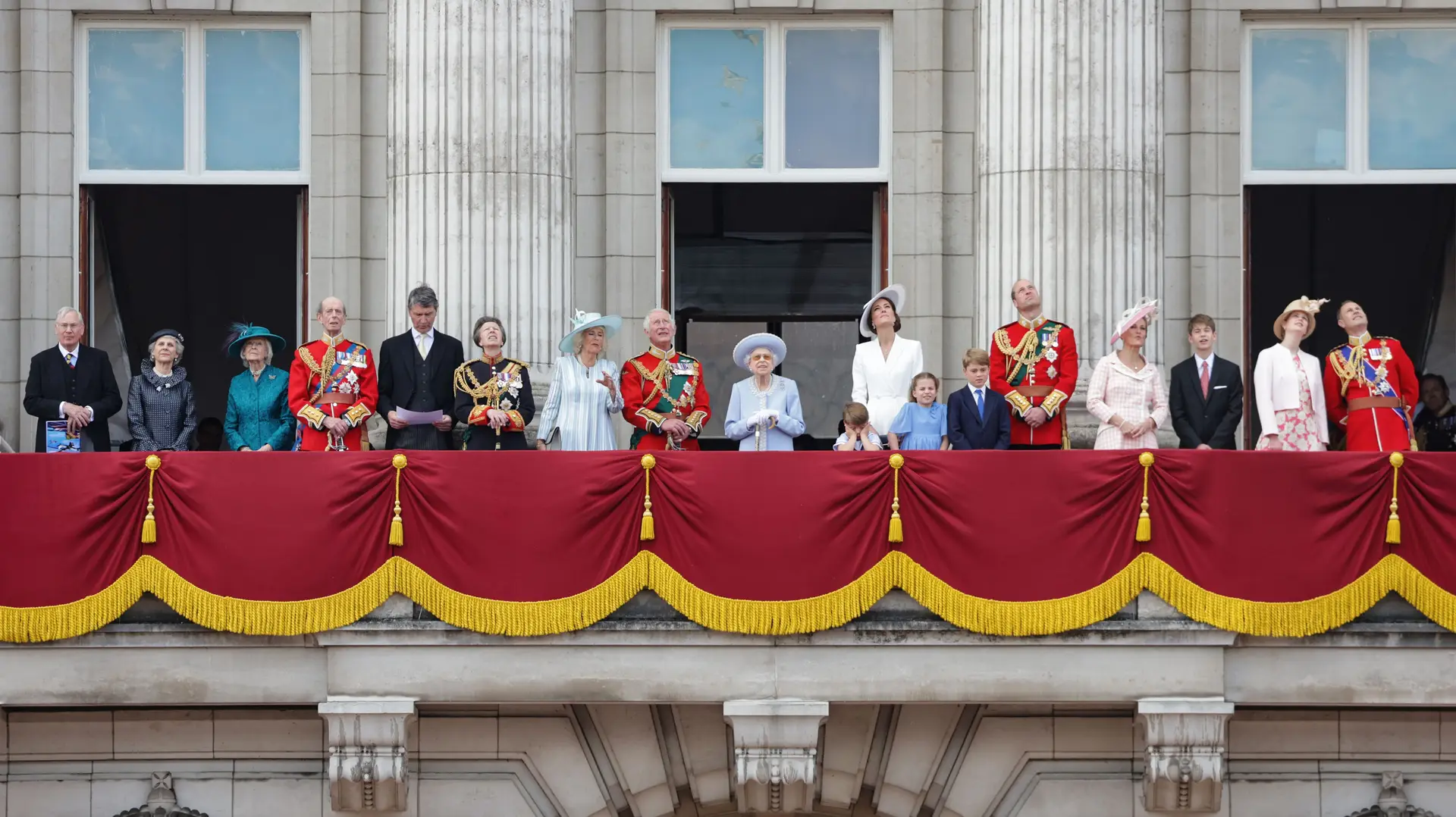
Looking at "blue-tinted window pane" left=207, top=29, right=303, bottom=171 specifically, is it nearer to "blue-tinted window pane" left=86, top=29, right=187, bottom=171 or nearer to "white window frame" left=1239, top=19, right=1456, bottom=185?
"blue-tinted window pane" left=86, top=29, right=187, bottom=171

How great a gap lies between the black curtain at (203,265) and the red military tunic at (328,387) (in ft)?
13.7

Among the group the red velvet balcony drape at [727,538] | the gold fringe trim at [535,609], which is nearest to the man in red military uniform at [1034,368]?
the red velvet balcony drape at [727,538]

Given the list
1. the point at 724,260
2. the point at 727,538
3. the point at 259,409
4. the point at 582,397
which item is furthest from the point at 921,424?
the point at 259,409

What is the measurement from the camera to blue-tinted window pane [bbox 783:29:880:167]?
75.2ft

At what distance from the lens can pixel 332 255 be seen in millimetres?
22750

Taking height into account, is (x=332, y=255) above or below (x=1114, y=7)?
below

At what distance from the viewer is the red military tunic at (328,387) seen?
1902cm

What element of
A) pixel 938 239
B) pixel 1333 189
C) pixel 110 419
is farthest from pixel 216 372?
pixel 1333 189

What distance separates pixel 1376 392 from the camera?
1903cm

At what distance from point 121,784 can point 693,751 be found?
4.59 meters

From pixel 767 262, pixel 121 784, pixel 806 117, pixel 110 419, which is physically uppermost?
pixel 806 117

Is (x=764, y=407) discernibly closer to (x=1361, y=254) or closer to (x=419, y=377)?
(x=419, y=377)

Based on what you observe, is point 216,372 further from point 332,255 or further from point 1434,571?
point 1434,571

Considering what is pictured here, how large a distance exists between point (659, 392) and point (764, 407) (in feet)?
2.88
